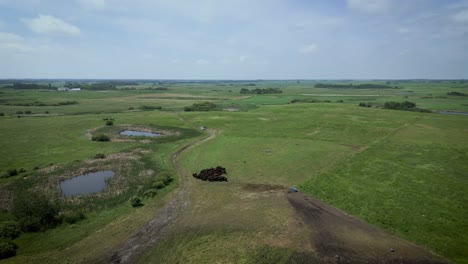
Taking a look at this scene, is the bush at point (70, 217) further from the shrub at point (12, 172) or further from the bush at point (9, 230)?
the shrub at point (12, 172)

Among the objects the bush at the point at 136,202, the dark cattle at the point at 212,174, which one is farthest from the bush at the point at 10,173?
the dark cattle at the point at 212,174

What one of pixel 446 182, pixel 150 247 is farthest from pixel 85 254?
pixel 446 182

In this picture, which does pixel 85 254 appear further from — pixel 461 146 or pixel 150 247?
pixel 461 146

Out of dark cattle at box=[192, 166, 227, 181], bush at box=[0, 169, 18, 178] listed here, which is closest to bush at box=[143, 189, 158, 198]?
dark cattle at box=[192, 166, 227, 181]

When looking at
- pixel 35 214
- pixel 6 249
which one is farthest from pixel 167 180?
pixel 6 249

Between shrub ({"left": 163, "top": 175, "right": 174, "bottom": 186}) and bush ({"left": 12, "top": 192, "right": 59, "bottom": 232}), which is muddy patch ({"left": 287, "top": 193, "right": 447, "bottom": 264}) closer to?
shrub ({"left": 163, "top": 175, "right": 174, "bottom": 186})

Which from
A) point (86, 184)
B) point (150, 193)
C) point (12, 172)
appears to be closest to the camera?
point (150, 193)

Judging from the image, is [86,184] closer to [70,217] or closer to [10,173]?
[70,217]
